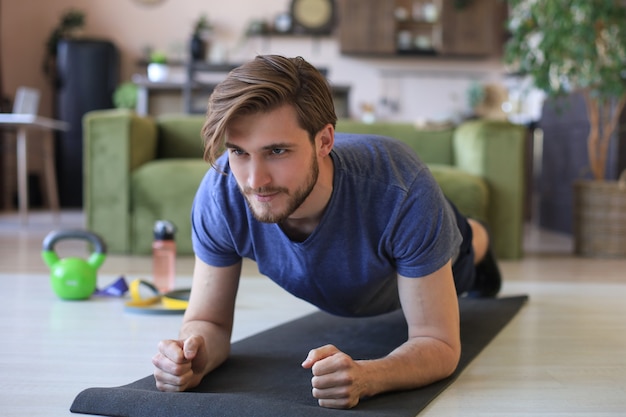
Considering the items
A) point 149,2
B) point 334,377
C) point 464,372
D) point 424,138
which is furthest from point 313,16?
point 334,377

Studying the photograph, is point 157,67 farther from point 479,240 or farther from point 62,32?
point 479,240

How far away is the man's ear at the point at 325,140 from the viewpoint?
1.32 m

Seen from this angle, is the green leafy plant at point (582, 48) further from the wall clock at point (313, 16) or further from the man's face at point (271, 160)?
the wall clock at point (313, 16)

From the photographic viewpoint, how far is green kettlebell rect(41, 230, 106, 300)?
8.18 ft

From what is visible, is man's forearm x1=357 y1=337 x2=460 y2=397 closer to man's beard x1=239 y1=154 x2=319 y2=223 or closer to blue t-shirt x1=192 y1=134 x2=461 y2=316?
blue t-shirt x1=192 y1=134 x2=461 y2=316

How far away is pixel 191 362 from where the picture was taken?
1403mm

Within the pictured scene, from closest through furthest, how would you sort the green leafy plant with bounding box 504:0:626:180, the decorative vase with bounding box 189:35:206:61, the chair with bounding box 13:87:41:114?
the green leafy plant with bounding box 504:0:626:180, the chair with bounding box 13:87:41:114, the decorative vase with bounding box 189:35:206:61

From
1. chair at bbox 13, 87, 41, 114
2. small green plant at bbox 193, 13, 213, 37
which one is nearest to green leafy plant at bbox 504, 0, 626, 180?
chair at bbox 13, 87, 41, 114

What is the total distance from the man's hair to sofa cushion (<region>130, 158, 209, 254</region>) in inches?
94.2

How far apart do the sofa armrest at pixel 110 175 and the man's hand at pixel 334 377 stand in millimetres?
2641

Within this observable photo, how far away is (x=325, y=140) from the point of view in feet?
4.43

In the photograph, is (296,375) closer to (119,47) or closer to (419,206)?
Result: (419,206)

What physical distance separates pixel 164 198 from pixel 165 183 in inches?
2.8

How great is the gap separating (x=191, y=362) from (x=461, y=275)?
866mm
